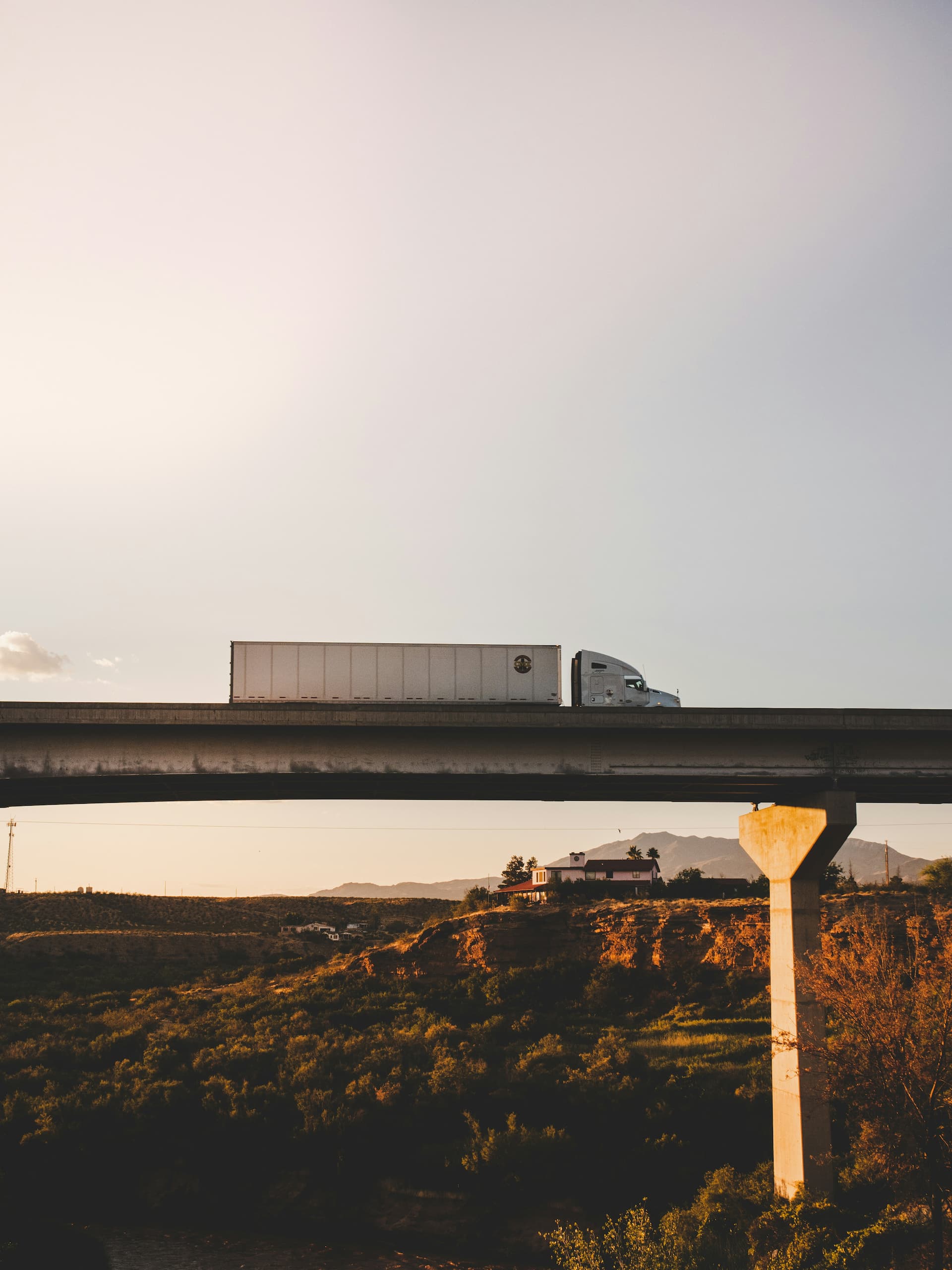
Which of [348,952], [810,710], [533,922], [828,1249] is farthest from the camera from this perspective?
[348,952]

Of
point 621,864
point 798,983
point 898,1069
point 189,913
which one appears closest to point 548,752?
point 798,983

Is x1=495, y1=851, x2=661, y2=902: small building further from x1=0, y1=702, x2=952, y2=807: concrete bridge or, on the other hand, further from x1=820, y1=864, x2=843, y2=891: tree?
x1=0, y1=702, x2=952, y2=807: concrete bridge

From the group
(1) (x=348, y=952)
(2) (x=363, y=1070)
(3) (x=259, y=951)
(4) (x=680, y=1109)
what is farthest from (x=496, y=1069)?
(3) (x=259, y=951)

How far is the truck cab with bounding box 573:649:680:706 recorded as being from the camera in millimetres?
35688


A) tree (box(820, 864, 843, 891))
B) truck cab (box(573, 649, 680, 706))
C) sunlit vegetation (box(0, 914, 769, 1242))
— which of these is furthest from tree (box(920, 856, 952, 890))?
truck cab (box(573, 649, 680, 706))

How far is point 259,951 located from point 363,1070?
138 feet

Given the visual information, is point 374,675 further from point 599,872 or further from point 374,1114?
point 599,872

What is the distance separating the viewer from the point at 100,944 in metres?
76.2

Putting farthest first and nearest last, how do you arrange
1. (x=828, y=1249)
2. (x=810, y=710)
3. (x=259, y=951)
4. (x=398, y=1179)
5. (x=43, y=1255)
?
(x=259, y=951) < (x=398, y=1179) < (x=810, y=710) < (x=43, y=1255) < (x=828, y=1249)

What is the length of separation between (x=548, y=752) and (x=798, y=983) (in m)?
9.83

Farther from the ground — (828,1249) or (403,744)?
(403,744)

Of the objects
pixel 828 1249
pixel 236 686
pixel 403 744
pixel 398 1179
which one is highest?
pixel 236 686

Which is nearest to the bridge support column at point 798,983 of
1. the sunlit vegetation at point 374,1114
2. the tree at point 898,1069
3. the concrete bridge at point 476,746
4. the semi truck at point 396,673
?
the concrete bridge at point 476,746

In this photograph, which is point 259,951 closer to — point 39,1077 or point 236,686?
point 39,1077
